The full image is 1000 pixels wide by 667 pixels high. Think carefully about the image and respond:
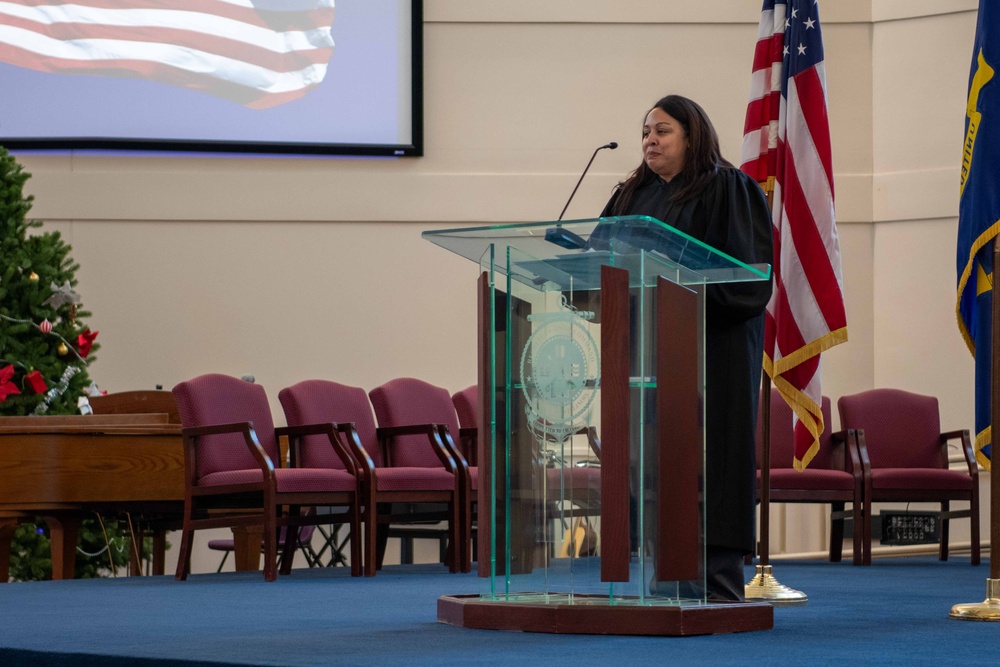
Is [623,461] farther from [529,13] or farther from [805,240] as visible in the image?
[529,13]

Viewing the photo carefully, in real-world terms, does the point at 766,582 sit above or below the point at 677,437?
below

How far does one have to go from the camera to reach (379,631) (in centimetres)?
315

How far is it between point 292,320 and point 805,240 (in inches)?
162

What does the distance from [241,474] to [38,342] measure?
1.77 m

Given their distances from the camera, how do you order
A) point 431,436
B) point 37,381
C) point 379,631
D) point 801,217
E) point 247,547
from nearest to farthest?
point 379,631 → point 801,217 → point 431,436 → point 37,381 → point 247,547

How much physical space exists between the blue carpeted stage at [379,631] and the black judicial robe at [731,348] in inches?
13.5

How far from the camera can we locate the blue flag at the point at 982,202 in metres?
3.80

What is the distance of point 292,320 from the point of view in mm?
8258

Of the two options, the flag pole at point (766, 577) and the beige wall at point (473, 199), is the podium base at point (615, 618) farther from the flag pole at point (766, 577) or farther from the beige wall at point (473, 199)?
the beige wall at point (473, 199)

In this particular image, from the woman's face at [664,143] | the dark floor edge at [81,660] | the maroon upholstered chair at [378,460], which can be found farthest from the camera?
the maroon upholstered chair at [378,460]

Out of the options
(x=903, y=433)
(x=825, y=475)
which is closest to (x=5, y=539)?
(x=825, y=475)

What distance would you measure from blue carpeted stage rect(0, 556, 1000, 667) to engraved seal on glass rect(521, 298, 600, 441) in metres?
0.48

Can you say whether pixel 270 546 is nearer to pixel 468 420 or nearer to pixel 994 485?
pixel 468 420

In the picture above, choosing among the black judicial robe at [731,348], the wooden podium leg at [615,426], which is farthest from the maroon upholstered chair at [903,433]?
the wooden podium leg at [615,426]
